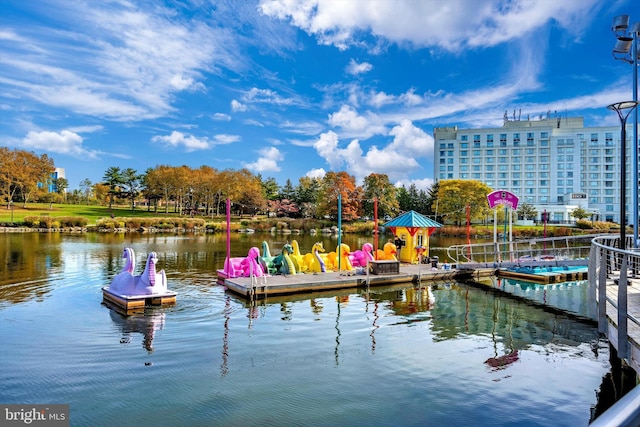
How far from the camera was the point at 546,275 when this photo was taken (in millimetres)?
24500

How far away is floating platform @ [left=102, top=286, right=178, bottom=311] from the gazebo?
15159mm

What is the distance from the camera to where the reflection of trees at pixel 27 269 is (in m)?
18.7

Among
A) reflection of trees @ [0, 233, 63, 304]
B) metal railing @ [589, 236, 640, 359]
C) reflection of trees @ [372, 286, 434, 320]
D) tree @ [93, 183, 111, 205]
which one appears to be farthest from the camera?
tree @ [93, 183, 111, 205]

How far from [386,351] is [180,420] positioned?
592 cm

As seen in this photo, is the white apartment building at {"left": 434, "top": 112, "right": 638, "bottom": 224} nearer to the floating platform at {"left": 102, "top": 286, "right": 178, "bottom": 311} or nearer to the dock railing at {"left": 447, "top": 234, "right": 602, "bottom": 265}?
the dock railing at {"left": 447, "top": 234, "right": 602, "bottom": 265}

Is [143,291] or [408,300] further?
[408,300]

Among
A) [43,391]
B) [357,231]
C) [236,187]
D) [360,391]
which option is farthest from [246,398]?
[236,187]

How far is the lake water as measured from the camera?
845 cm

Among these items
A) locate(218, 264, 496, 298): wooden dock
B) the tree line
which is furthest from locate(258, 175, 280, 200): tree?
locate(218, 264, 496, 298): wooden dock

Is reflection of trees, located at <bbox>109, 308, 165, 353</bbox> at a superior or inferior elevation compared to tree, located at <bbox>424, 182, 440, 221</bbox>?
inferior

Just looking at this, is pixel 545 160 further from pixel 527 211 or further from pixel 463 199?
pixel 463 199

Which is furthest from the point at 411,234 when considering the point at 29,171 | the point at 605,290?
the point at 29,171

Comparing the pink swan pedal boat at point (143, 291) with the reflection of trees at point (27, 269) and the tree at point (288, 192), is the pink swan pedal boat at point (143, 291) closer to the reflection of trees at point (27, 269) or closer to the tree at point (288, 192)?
the reflection of trees at point (27, 269)

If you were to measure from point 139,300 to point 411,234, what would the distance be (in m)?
17.5
